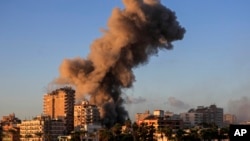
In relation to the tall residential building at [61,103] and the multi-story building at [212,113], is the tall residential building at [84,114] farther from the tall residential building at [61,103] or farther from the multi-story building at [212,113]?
the multi-story building at [212,113]

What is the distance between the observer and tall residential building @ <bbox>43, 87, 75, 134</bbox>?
11325 centimetres

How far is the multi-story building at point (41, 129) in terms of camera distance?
91975mm

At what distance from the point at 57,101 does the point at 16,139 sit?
91.0 ft

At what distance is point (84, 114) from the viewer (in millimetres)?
106562

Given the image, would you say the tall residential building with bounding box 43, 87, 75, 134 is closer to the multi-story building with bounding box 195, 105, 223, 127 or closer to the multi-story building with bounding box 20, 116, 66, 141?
the multi-story building with bounding box 20, 116, 66, 141

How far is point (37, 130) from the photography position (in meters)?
95.2

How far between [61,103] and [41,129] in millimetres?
23167

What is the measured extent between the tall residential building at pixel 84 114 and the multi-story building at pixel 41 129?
257 inches

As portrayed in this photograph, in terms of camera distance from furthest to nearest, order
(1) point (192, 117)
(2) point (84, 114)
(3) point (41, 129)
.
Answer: (1) point (192, 117) < (2) point (84, 114) < (3) point (41, 129)

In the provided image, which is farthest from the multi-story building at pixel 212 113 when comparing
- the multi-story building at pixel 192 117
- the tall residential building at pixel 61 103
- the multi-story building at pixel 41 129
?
the multi-story building at pixel 41 129

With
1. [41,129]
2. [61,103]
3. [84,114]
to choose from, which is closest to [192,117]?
[61,103]

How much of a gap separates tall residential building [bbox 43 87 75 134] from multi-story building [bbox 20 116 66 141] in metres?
13.7

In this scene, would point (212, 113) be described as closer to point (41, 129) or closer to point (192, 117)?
point (192, 117)

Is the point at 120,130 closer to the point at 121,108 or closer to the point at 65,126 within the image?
the point at 121,108
